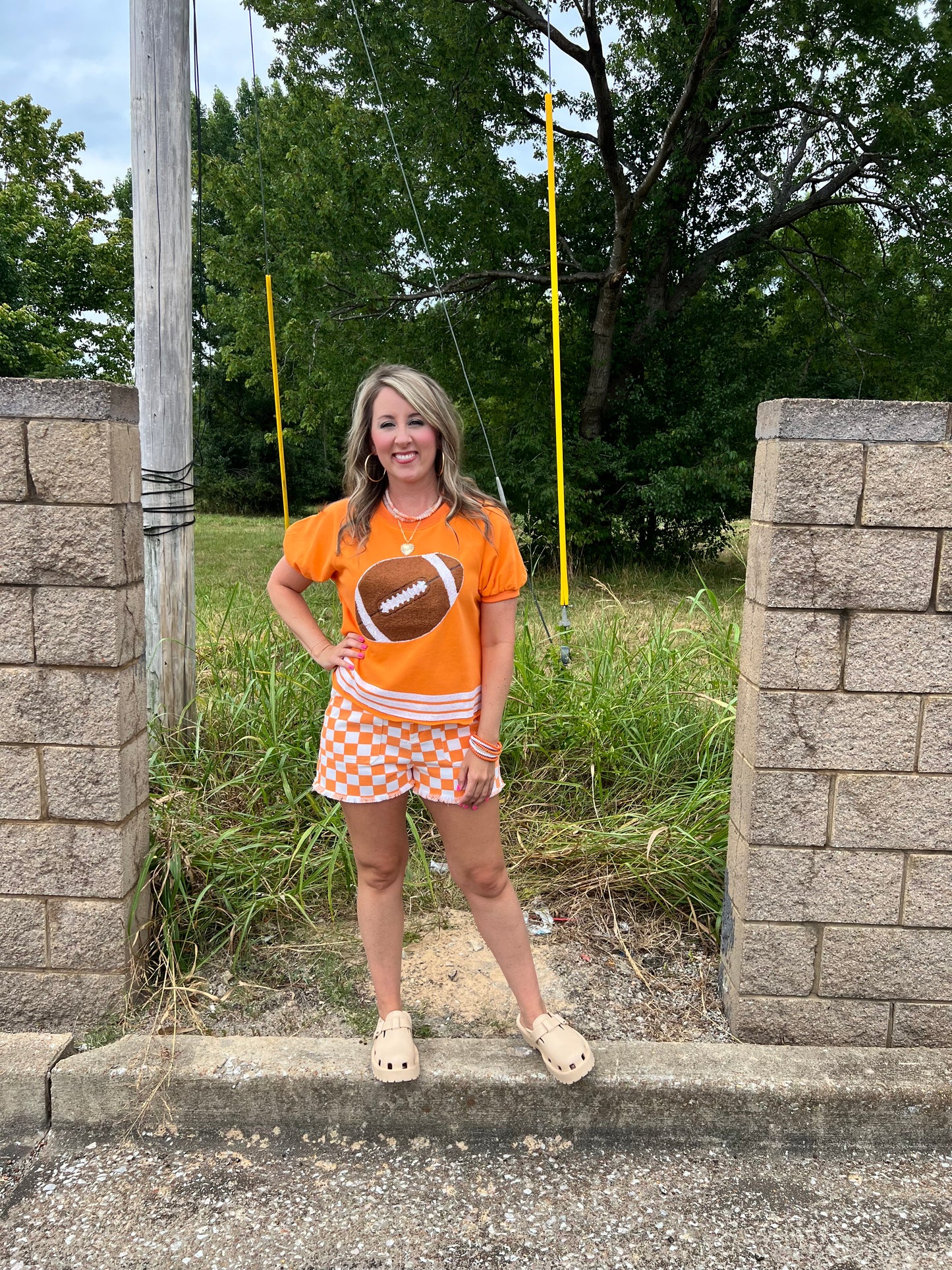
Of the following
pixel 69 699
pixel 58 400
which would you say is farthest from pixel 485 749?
pixel 58 400

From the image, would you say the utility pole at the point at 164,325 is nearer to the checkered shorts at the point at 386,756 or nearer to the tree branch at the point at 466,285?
the checkered shorts at the point at 386,756

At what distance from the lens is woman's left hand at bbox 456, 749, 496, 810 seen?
81.4 inches

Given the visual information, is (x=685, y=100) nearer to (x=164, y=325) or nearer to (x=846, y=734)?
(x=164, y=325)

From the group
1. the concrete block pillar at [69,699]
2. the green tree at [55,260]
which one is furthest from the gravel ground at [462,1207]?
the green tree at [55,260]

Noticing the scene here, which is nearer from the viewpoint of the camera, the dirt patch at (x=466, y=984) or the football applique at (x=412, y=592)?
the football applique at (x=412, y=592)

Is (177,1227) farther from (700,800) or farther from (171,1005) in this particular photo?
(700,800)

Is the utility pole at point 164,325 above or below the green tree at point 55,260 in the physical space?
below

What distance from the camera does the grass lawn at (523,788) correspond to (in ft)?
9.59

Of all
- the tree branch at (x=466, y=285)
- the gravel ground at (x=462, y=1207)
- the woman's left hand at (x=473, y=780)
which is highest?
the tree branch at (x=466, y=285)

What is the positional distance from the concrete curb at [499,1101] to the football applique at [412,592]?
112 centimetres

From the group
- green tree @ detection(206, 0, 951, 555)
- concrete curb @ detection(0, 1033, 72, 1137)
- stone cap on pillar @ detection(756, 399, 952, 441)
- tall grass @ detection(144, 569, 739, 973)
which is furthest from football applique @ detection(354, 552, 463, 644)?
green tree @ detection(206, 0, 951, 555)

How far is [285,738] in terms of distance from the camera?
11.6 ft

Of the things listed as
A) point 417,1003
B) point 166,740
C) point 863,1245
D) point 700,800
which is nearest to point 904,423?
point 700,800

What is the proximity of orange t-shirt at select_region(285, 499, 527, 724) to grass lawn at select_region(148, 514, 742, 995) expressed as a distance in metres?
1.08
